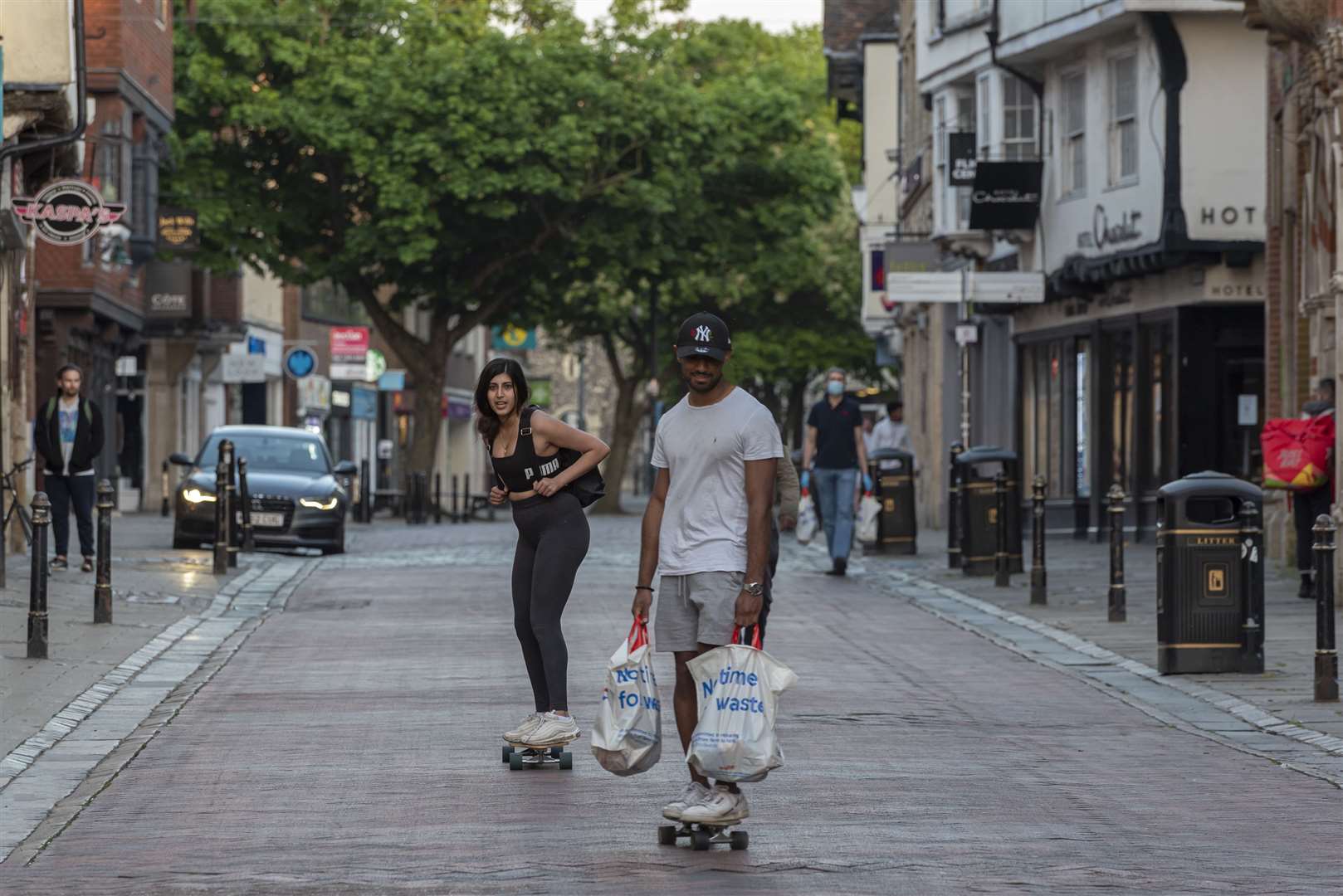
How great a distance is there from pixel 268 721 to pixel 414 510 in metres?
36.1

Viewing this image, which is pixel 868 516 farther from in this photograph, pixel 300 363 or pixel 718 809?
pixel 300 363

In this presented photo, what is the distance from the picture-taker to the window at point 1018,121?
1481 inches

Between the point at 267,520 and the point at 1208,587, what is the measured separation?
1628 centimetres

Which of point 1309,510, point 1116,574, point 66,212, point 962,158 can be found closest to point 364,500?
point 962,158

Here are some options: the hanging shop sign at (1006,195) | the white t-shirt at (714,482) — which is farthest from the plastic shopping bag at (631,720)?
the hanging shop sign at (1006,195)

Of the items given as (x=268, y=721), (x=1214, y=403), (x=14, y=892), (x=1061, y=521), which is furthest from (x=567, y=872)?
(x=1061, y=521)

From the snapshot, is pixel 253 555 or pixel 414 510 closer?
pixel 253 555

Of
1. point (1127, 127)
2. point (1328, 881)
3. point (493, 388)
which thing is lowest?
point (1328, 881)

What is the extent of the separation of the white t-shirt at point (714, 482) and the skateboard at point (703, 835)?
0.84 meters

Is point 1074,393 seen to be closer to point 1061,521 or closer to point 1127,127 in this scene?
point 1061,521

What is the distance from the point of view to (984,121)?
38.3 meters

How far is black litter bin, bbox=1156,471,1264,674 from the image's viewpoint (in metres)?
14.6

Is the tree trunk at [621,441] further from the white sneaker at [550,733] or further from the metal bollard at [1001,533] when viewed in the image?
the white sneaker at [550,733]

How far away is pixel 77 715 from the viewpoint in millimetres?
12688
